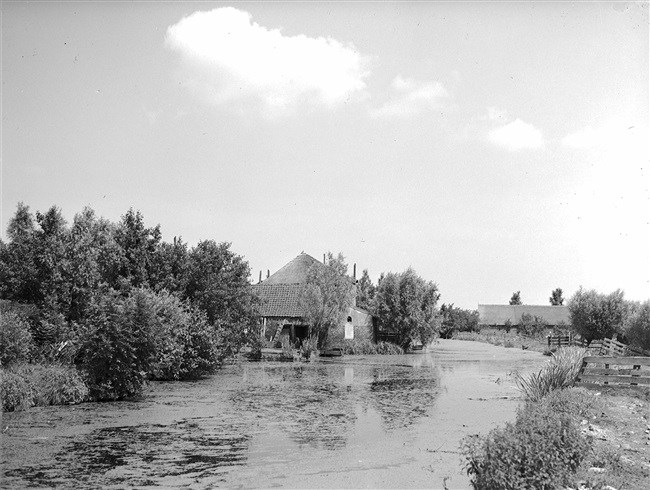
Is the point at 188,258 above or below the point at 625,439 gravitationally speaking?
above

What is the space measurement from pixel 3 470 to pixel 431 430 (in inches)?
348

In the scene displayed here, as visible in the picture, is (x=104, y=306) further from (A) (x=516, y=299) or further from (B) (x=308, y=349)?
(A) (x=516, y=299)

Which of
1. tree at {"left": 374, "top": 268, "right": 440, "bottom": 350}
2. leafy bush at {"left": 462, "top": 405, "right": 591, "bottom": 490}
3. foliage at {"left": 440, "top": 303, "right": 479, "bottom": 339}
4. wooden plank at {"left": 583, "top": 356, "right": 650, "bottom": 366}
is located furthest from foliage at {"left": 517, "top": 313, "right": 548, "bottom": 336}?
leafy bush at {"left": 462, "top": 405, "right": 591, "bottom": 490}

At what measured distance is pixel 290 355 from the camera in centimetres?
3931

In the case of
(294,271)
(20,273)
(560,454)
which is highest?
(294,271)

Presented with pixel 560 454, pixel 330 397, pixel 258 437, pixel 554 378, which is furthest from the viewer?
pixel 330 397

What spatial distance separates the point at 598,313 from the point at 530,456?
137 ft

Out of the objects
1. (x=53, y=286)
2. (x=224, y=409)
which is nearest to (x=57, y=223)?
(x=53, y=286)

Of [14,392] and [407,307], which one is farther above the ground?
[407,307]

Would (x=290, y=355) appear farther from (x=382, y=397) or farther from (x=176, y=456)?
(x=176, y=456)

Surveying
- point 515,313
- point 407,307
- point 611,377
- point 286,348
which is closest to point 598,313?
point 407,307

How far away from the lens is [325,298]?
155 feet

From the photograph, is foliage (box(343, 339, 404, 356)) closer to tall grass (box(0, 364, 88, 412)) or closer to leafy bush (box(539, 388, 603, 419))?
tall grass (box(0, 364, 88, 412))

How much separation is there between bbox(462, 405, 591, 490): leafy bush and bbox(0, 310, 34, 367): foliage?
14501mm
